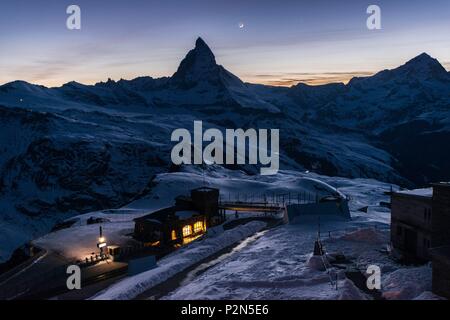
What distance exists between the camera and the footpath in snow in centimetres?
3061

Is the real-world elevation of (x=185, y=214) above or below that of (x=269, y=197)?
above

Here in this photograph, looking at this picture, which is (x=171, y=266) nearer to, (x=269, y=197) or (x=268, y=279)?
(x=268, y=279)

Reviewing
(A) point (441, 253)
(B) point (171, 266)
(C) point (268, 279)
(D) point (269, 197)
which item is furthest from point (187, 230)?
(D) point (269, 197)

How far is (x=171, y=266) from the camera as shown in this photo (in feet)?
118

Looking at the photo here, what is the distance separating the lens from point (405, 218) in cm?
3534

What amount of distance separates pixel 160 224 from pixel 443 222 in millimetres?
32050

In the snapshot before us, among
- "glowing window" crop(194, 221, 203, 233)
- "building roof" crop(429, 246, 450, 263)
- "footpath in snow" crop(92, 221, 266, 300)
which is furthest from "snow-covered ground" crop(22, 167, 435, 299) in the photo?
"glowing window" crop(194, 221, 203, 233)

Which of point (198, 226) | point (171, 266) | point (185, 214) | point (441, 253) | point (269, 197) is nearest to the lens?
point (441, 253)

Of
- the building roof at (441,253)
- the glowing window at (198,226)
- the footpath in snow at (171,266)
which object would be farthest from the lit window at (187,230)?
the building roof at (441,253)

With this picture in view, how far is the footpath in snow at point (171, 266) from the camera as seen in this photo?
30609mm

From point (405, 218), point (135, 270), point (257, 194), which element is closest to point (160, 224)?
point (135, 270)

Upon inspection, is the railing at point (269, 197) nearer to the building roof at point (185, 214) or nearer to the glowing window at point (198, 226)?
the building roof at point (185, 214)
